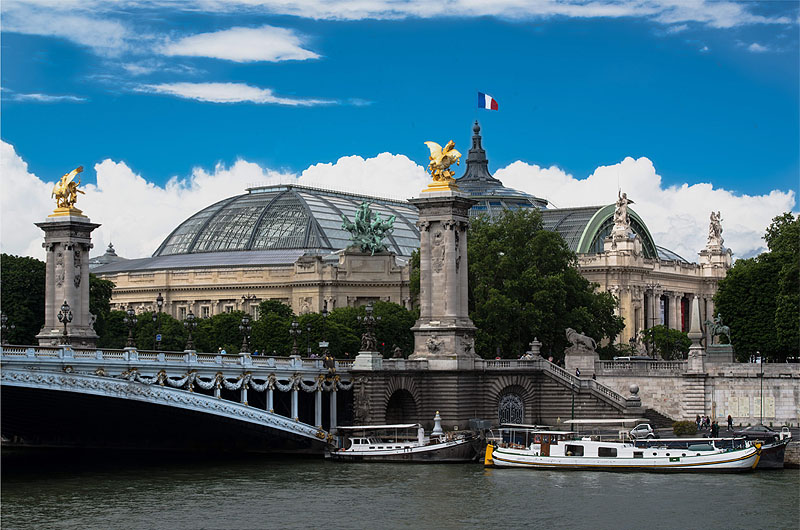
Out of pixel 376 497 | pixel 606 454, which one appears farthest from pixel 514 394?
pixel 376 497

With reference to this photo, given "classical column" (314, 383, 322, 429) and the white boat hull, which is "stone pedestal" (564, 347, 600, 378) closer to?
the white boat hull

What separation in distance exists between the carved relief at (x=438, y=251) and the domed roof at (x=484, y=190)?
8756 cm

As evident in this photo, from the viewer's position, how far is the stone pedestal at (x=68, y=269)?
294 ft

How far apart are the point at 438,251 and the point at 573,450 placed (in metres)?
15.4

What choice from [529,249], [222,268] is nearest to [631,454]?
[529,249]

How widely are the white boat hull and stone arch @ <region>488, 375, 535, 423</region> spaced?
33.1 feet

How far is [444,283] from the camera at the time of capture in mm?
84250

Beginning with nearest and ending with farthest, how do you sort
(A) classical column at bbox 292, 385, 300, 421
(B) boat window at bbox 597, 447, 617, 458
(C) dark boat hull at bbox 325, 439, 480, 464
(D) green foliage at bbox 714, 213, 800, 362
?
(B) boat window at bbox 597, 447, 617, 458 → (C) dark boat hull at bbox 325, 439, 480, 464 → (A) classical column at bbox 292, 385, 300, 421 → (D) green foliage at bbox 714, 213, 800, 362

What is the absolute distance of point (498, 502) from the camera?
62.3 m

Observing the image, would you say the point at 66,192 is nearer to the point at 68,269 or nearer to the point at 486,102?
the point at 68,269

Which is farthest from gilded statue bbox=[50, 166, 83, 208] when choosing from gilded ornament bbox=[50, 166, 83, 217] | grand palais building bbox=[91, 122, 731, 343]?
grand palais building bbox=[91, 122, 731, 343]

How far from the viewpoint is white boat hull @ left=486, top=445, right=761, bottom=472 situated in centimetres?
7031

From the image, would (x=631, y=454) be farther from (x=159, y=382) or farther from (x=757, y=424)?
(x=159, y=382)

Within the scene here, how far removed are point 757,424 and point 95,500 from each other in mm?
34339
